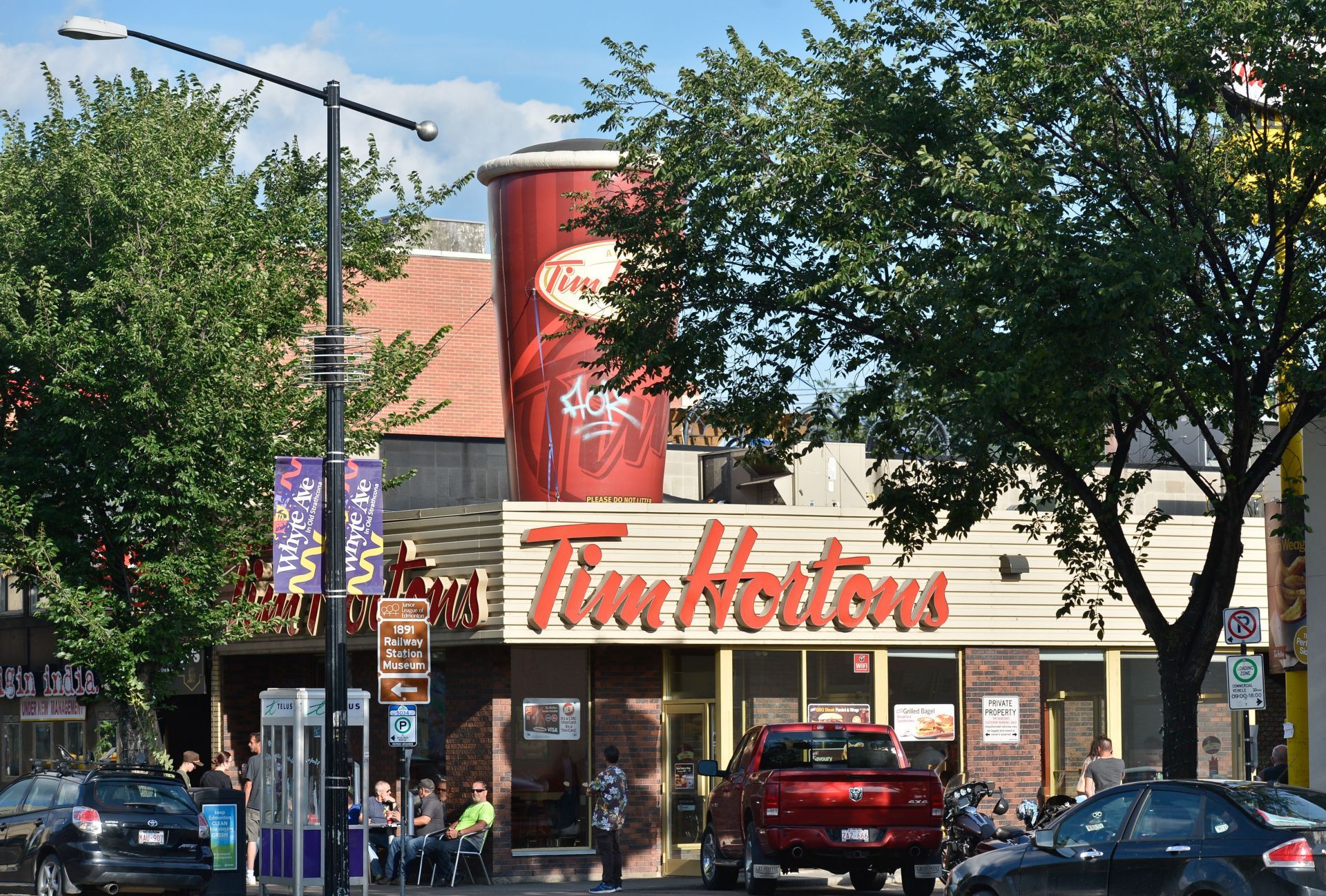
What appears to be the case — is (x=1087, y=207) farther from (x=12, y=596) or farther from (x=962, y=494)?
(x=12, y=596)

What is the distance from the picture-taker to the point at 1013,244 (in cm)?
1541

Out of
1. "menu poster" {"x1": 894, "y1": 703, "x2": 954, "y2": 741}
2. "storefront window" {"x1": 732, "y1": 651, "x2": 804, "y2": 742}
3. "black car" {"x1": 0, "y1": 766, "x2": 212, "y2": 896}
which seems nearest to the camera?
"black car" {"x1": 0, "y1": 766, "x2": 212, "y2": 896}

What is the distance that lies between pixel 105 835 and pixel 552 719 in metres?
6.72

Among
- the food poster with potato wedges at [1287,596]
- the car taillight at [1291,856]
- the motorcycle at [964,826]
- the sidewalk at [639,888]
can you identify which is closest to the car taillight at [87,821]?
the sidewalk at [639,888]

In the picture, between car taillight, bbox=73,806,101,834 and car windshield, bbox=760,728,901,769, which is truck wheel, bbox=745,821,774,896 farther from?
car taillight, bbox=73,806,101,834

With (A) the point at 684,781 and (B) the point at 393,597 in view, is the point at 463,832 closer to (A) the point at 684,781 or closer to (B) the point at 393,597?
(B) the point at 393,597

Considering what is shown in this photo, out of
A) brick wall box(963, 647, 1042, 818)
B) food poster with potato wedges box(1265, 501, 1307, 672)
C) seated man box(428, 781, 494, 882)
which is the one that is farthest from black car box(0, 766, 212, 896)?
food poster with potato wedges box(1265, 501, 1307, 672)

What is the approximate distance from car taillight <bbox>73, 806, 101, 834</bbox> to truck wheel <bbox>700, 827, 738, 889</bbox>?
7.11 meters

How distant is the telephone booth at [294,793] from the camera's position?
763 inches

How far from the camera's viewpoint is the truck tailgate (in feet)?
61.1

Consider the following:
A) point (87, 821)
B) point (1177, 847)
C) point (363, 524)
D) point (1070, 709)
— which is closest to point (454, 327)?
point (1070, 709)

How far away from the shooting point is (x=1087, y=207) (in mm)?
16172

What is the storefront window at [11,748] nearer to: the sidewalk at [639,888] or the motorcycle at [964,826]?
the sidewalk at [639,888]

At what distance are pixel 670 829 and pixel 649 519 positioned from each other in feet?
14.4
